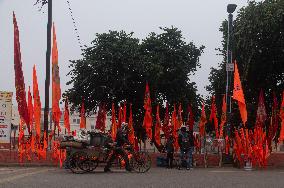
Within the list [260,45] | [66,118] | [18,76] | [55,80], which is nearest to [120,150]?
[55,80]

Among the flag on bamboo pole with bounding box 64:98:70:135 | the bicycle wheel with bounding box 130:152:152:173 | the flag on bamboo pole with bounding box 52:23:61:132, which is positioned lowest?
the bicycle wheel with bounding box 130:152:152:173

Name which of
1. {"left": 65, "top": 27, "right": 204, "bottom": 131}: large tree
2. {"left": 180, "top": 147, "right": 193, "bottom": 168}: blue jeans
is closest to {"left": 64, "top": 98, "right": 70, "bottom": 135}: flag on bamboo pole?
{"left": 65, "top": 27, "right": 204, "bottom": 131}: large tree

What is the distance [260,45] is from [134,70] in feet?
24.4

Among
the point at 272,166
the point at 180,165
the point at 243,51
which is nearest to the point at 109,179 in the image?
the point at 180,165

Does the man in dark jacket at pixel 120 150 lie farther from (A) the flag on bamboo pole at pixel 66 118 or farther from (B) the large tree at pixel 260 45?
(A) the flag on bamboo pole at pixel 66 118

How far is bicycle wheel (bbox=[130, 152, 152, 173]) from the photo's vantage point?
1867 centimetres

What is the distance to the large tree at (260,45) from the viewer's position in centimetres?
2658

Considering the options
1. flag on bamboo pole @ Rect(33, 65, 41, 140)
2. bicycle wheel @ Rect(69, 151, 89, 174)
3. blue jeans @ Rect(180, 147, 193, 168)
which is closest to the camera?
bicycle wheel @ Rect(69, 151, 89, 174)

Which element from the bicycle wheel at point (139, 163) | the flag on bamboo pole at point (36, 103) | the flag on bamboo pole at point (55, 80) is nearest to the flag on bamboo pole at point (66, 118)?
the flag on bamboo pole at point (36, 103)

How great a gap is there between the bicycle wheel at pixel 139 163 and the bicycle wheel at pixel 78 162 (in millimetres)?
1705

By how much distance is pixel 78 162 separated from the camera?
18.2 metres

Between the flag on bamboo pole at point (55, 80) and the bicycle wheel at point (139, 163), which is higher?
the flag on bamboo pole at point (55, 80)

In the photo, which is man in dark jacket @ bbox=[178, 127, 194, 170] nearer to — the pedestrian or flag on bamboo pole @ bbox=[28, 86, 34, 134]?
the pedestrian

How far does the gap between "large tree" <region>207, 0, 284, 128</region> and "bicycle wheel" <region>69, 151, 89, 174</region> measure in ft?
35.8
